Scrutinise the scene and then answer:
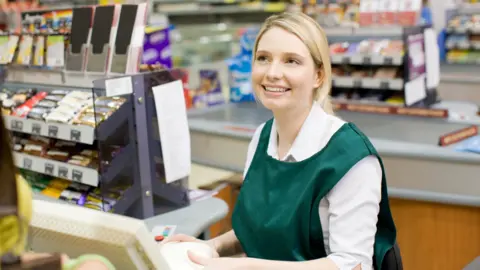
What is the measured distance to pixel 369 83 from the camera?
4.05 meters

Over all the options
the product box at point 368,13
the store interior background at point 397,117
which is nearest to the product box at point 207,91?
the store interior background at point 397,117

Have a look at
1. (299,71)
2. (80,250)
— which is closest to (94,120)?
(299,71)

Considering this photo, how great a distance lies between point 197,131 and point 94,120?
1.57 metres

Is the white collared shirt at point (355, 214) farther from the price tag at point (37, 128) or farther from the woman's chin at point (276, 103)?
the price tag at point (37, 128)

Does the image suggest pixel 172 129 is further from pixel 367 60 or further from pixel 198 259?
pixel 367 60

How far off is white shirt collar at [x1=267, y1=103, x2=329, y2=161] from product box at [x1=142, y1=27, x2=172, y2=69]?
1089 mm

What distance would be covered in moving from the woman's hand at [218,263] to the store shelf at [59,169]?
0.81 metres

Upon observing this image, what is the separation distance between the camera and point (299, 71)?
5.69ft

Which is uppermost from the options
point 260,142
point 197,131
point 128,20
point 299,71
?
point 128,20

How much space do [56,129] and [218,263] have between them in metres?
1.06

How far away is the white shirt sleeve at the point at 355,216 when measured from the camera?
1.62m

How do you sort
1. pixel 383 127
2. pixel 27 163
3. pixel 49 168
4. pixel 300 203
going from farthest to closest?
1. pixel 383 127
2. pixel 27 163
3. pixel 49 168
4. pixel 300 203

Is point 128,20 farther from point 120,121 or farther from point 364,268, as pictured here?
point 364,268

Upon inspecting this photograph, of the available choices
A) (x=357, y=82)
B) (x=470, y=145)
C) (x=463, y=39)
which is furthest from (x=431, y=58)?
(x=463, y=39)
